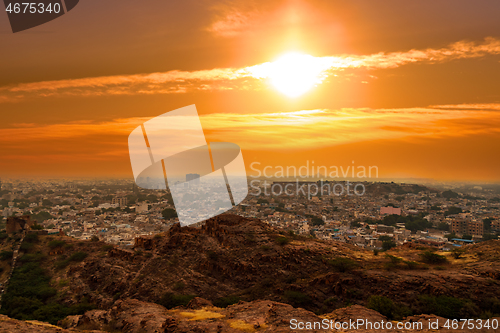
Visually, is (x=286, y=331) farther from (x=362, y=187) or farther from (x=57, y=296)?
(x=362, y=187)

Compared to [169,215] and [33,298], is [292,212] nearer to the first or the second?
[169,215]

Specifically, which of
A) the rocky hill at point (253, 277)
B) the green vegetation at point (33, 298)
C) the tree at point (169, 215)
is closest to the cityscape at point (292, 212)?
the tree at point (169, 215)

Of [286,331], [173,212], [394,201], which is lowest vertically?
[394,201]

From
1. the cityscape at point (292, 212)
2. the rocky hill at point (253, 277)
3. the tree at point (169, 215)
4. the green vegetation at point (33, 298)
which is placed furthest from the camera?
the tree at point (169, 215)

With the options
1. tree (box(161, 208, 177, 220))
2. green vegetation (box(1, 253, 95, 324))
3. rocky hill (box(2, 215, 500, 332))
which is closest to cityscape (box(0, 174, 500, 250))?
tree (box(161, 208, 177, 220))

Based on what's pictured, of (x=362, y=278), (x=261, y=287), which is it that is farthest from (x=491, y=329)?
(x=261, y=287)

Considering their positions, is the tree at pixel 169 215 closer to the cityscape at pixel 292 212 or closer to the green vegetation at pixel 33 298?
the cityscape at pixel 292 212

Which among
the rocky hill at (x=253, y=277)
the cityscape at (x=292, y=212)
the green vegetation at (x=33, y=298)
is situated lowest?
the cityscape at (x=292, y=212)

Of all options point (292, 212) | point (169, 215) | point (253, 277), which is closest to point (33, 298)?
point (253, 277)

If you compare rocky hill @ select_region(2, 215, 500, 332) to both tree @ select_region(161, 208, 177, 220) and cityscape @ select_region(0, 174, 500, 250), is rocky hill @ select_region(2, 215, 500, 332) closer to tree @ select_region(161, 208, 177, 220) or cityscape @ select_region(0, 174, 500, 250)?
cityscape @ select_region(0, 174, 500, 250)
